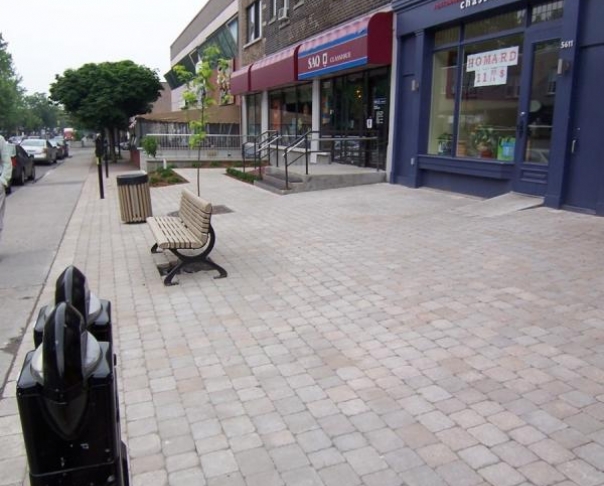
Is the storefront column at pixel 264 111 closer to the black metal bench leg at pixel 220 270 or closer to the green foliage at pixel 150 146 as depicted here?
the green foliage at pixel 150 146

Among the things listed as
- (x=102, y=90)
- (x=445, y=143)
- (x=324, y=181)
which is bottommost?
(x=324, y=181)

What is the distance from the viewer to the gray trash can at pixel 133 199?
10.1 metres

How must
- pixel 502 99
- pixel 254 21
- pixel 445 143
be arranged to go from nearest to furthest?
pixel 502 99, pixel 445 143, pixel 254 21

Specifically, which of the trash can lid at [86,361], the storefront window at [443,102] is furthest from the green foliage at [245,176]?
the trash can lid at [86,361]

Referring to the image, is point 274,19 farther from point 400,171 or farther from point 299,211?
point 299,211

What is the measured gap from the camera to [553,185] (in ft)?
29.6

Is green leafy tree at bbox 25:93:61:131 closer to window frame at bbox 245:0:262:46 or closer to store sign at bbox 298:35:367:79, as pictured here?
window frame at bbox 245:0:262:46

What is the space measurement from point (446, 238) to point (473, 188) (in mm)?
3657

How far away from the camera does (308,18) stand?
1808cm

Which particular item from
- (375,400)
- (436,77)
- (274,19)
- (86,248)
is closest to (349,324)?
(375,400)

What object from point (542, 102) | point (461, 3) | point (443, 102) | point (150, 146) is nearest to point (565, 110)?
point (542, 102)

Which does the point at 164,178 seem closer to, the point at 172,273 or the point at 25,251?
the point at 25,251

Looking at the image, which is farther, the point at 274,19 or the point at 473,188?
the point at 274,19

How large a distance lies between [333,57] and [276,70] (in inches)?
207
